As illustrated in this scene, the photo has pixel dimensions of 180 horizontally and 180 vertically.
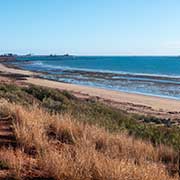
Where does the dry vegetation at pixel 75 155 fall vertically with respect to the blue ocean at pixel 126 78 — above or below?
→ above

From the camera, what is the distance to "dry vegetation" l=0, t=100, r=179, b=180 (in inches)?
212

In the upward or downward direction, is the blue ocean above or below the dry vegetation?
below

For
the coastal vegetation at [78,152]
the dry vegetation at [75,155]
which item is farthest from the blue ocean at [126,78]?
the dry vegetation at [75,155]

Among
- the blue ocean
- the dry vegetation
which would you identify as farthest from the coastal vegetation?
the blue ocean

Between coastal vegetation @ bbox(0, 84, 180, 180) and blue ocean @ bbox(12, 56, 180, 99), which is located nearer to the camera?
coastal vegetation @ bbox(0, 84, 180, 180)

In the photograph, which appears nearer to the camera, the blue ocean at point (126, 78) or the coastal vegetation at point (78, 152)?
the coastal vegetation at point (78, 152)

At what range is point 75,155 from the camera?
6086 mm

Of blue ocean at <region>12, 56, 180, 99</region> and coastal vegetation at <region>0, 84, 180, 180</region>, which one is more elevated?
coastal vegetation at <region>0, 84, 180, 180</region>

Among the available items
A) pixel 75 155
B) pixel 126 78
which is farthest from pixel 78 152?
pixel 126 78

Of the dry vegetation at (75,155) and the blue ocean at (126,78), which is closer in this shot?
the dry vegetation at (75,155)

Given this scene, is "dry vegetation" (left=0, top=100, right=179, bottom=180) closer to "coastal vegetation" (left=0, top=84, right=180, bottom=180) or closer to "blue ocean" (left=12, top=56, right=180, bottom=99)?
"coastal vegetation" (left=0, top=84, right=180, bottom=180)

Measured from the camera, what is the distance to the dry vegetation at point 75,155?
5384 millimetres

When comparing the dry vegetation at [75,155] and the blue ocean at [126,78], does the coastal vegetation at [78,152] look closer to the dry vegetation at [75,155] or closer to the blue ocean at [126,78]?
the dry vegetation at [75,155]

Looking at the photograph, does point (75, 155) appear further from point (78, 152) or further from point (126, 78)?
point (126, 78)
